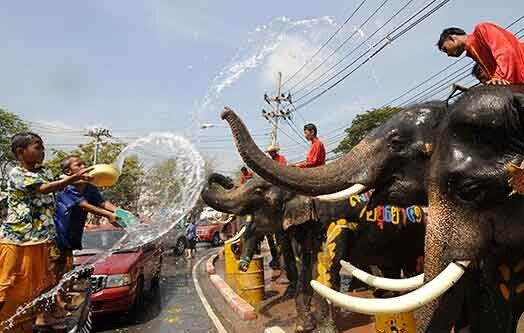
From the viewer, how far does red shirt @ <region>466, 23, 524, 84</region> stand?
305 cm

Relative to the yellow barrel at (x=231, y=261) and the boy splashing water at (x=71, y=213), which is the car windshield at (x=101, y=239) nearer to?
the yellow barrel at (x=231, y=261)

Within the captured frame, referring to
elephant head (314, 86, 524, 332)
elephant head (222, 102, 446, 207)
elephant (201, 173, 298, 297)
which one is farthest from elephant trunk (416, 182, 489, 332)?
elephant (201, 173, 298, 297)

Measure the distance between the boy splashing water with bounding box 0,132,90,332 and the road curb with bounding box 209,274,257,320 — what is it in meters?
3.50

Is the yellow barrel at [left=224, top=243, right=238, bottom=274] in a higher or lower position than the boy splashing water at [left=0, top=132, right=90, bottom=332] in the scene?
lower

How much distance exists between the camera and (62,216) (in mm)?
5016

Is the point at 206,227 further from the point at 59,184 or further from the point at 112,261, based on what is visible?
the point at 59,184

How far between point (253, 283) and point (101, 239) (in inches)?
133

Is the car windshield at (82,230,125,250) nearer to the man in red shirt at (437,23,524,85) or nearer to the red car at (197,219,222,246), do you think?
the man in red shirt at (437,23,524,85)

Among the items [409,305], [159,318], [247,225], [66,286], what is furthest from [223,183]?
[409,305]

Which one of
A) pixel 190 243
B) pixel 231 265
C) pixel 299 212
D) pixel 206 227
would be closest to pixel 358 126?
pixel 206 227

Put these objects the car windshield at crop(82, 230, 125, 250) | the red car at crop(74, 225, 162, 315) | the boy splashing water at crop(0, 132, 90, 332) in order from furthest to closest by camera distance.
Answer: the car windshield at crop(82, 230, 125, 250) < the red car at crop(74, 225, 162, 315) < the boy splashing water at crop(0, 132, 90, 332)

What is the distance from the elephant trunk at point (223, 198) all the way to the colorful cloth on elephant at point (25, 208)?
3.02m

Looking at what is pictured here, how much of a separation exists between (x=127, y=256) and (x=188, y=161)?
3.06 metres

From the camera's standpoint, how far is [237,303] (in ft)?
26.3
